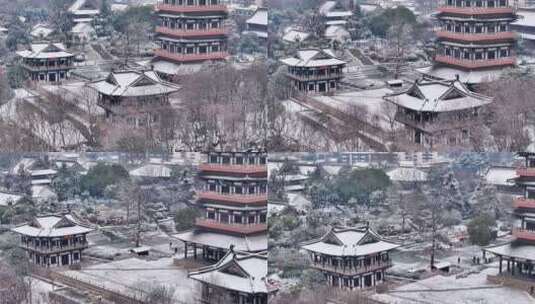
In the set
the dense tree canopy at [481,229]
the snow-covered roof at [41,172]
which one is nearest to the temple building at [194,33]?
the snow-covered roof at [41,172]

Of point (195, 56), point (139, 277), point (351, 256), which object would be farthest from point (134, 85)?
point (351, 256)

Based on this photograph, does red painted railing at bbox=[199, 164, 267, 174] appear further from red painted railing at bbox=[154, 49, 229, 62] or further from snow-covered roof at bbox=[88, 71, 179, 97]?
red painted railing at bbox=[154, 49, 229, 62]

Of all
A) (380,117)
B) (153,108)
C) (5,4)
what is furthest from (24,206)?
(5,4)

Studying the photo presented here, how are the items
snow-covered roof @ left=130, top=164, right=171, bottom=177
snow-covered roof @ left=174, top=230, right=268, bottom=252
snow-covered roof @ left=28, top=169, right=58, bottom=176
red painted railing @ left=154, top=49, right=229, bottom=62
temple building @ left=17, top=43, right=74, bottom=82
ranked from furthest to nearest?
1. temple building @ left=17, top=43, right=74, bottom=82
2. red painted railing @ left=154, top=49, right=229, bottom=62
3. snow-covered roof @ left=28, top=169, right=58, bottom=176
4. snow-covered roof @ left=174, top=230, right=268, bottom=252
5. snow-covered roof @ left=130, top=164, right=171, bottom=177

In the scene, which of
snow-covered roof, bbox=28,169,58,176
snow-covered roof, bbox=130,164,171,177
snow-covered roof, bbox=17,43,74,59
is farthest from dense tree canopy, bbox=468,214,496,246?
snow-covered roof, bbox=17,43,74,59

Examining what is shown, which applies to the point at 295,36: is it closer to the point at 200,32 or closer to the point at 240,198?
the point at 200,32
